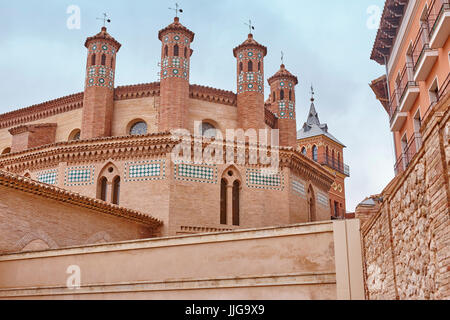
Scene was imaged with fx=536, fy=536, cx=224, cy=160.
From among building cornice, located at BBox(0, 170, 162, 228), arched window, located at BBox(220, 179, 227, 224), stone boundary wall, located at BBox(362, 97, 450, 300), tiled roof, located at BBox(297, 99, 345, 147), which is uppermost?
tiled roof, located at BBox(297, 99, 345, 147)

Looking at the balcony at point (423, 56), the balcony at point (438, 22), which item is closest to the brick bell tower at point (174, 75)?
the balcony at point (423, 56)

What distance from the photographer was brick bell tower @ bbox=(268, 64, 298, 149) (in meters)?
21.0

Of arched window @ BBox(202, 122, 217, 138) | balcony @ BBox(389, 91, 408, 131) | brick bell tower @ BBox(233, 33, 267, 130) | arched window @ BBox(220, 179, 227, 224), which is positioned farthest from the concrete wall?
brick bell tower @ BBox(233, 33, 267, 130)

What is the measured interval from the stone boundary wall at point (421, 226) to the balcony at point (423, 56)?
16.8ft

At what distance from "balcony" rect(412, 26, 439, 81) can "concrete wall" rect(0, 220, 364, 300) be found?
411 cm

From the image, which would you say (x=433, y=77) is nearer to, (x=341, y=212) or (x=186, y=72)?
(x=186, y=72)

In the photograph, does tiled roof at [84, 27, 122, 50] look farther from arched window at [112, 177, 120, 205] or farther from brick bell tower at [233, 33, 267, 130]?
arched window at [112, 177, 120, 205]

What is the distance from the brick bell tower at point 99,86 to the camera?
61.4ft

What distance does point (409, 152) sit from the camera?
45.9 feet

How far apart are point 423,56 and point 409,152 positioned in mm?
3477

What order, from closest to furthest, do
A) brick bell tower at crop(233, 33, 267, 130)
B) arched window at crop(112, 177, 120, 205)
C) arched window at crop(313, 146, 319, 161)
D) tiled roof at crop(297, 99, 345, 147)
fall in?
arched window at crop(112, 177, 120, 205)
brick bell tower at crop(233, 33, 267, 130)
arched window at crop(313, 146, 319, 161)
tiled roof at crop(297, 99, 345, 147)
